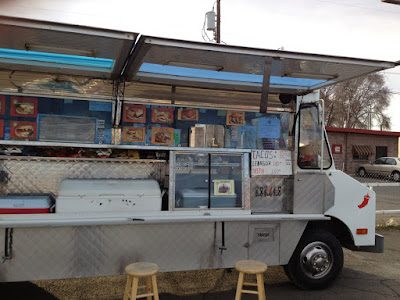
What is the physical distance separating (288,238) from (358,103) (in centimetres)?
3855

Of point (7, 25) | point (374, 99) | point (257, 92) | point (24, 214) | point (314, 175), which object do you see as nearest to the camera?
point (7, 25)

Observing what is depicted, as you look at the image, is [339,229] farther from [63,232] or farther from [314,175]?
[63,232]

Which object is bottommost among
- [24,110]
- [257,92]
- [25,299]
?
[25,299]

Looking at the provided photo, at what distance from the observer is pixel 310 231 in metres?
4.65

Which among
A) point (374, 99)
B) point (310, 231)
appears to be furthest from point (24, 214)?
point (374, 99)

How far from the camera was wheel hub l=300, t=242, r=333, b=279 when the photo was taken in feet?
15.0

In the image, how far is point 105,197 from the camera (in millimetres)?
4004

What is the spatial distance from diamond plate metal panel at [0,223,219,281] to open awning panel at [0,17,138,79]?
1.82 meters

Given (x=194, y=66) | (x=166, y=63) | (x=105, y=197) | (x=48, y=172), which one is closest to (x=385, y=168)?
(x=194, y=66)

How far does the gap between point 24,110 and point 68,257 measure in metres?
1.89

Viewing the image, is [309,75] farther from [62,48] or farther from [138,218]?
[62,48]

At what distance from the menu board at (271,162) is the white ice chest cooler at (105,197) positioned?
1.27 metres

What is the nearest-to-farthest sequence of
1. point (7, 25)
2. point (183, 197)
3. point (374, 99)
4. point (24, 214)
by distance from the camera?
1. point (7, 25)
2. point (24, 214)
3. point (183, 197)
4. point (374, 99)

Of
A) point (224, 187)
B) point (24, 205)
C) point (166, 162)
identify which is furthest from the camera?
point (166, 162)
